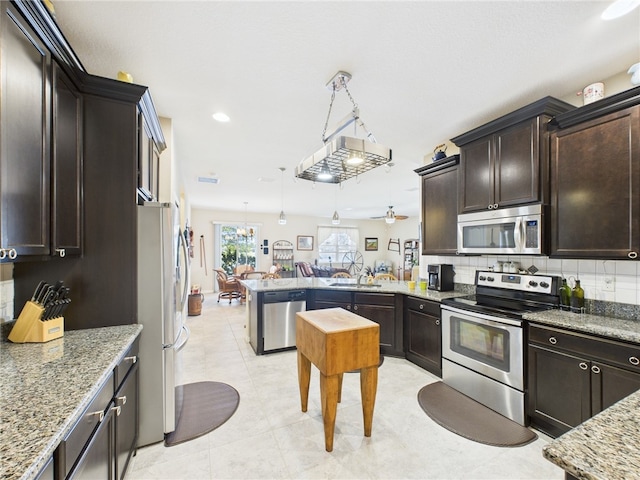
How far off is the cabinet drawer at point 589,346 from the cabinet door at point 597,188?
601mm

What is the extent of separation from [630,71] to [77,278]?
153 inches

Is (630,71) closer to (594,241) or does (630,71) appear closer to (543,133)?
(543,133)

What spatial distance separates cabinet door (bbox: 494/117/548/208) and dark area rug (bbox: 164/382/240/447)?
308 cm

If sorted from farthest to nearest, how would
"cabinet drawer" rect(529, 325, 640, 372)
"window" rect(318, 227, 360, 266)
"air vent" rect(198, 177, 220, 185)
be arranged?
1. "window" rect(318, 227, 360, 266)
2. "air vent" rect(198, 177, 220, 185)
3. "cabinet drawer" rect(529, 325, 640, 372)

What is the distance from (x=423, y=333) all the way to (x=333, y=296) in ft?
3.97

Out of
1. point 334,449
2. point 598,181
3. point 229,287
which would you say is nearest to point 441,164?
point 598,181

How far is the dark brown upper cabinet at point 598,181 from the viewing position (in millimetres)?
1893

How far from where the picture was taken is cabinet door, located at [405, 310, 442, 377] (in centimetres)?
305

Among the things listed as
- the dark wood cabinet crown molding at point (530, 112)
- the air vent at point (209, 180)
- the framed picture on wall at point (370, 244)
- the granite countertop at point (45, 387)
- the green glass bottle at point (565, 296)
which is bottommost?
the granite countertop at point (45, 387)

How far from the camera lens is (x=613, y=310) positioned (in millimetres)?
2180

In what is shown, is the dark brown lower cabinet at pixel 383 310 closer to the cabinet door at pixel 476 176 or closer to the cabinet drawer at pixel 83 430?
the cabinet door at pixel 476 176

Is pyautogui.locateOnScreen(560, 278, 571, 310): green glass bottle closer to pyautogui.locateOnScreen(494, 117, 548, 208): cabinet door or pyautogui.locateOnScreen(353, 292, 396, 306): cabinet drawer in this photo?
pyautogui.locateOnScreen(494, 117, 548, 208): cabinet door

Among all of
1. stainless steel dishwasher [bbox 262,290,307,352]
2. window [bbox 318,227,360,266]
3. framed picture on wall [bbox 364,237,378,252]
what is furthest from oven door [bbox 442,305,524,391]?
framed picture on wall [bbox 364,237,378,252]

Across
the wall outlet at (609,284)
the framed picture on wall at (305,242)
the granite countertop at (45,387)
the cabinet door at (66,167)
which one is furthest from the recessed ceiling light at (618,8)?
the framed picture on wall at (305,242)
